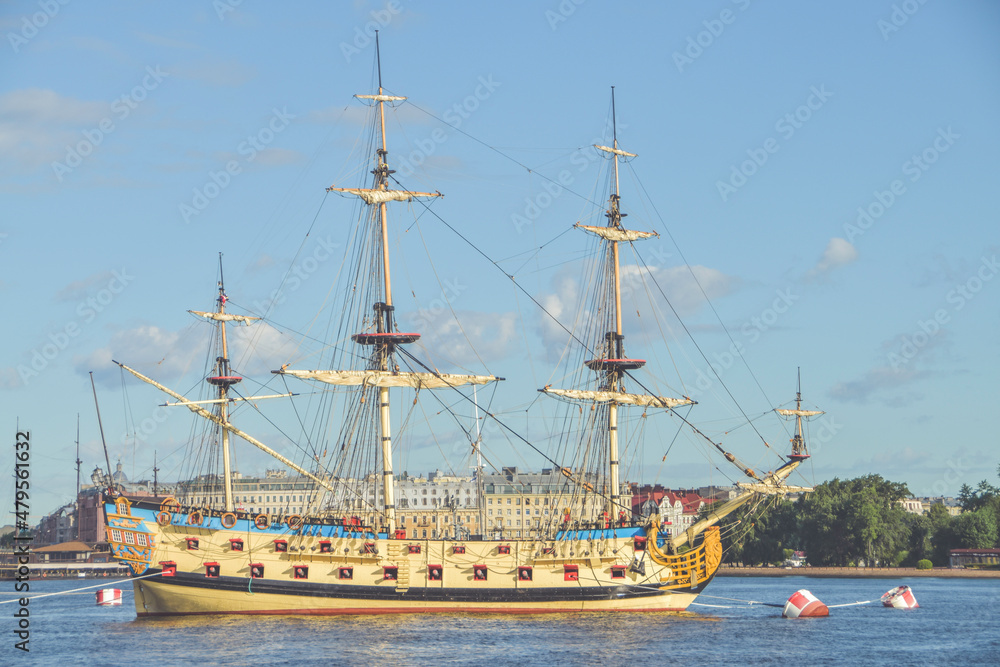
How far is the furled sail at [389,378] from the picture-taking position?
74.2 metres

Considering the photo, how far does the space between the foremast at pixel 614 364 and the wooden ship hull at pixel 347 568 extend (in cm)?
825

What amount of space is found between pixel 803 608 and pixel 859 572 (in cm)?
6770

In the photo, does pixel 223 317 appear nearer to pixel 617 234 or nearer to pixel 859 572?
pixel 617 234

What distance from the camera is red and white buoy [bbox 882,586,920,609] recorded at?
81562 mm

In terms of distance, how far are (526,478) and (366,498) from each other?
12496 centimetres

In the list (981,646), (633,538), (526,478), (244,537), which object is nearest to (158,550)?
(244,537)

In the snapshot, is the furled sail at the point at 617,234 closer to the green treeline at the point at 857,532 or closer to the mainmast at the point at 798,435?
the mainmast at the point at 798,435

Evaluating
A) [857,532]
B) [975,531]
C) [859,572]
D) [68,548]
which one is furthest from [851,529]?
[68,548]

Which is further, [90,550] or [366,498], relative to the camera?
[90,550]

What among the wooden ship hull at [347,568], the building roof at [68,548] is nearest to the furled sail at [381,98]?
the wooden ship hull at [347,568]

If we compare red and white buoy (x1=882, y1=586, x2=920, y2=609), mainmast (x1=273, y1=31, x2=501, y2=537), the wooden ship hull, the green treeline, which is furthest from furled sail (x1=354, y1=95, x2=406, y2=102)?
the green treeline

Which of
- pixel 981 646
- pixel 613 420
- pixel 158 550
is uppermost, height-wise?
pixel 613 420

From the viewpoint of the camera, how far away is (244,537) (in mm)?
68125

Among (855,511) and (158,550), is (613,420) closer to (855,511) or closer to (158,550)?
(158,550)
